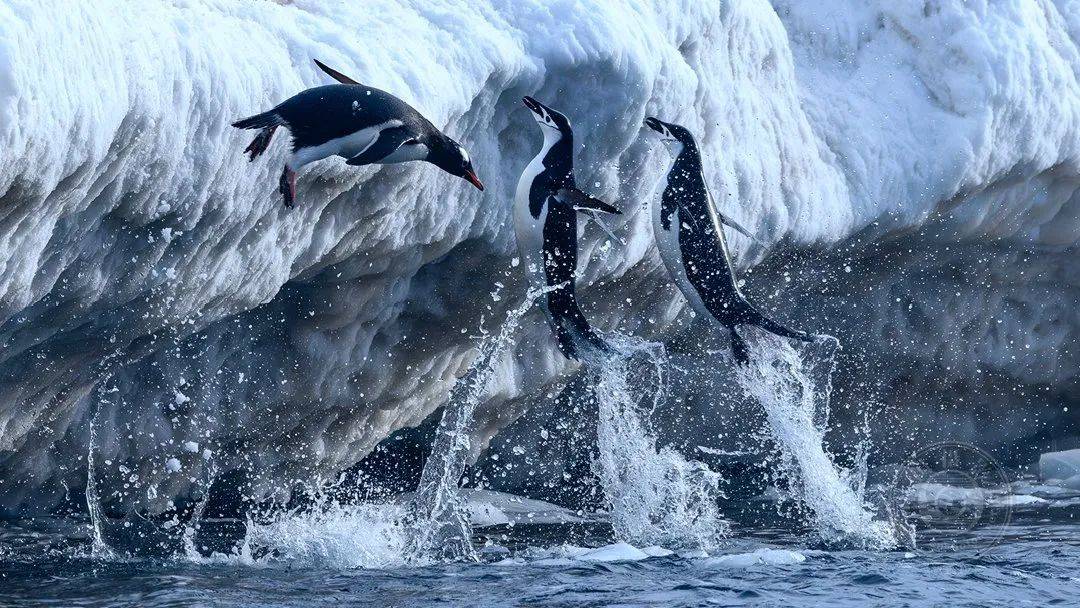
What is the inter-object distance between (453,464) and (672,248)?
1968mm

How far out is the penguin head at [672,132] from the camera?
6.59 metres

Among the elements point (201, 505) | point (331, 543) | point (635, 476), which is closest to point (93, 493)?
point (201, 505)

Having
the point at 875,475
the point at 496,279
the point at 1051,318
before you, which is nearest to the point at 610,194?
the point at 496,279

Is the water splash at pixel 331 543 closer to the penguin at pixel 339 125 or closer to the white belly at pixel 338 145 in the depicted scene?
the penguin at pixel 339 125

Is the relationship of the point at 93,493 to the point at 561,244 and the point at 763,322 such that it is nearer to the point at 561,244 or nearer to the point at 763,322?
the point at 561,244

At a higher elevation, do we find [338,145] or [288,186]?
[338,145]

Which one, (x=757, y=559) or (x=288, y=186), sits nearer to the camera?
(x=288, y=186)

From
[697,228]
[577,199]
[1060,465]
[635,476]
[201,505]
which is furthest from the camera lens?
[1060,465]

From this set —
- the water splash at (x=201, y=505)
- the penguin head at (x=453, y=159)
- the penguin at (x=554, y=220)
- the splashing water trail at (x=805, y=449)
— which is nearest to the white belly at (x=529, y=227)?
the penguin at (x=554, y=220)

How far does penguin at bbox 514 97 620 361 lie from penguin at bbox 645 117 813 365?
0.49m

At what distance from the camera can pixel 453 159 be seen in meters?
5.42

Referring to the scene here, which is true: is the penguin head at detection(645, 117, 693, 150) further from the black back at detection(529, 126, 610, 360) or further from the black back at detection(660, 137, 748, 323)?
the black back at detection(529, 126, 610, 360)

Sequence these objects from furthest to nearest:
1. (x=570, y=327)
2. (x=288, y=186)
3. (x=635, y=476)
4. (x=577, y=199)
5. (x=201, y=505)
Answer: (x=635, y=476) → (x=201, y=505) → (x=570, y=327) → (x=577, y=199) → (x=288, y=186)

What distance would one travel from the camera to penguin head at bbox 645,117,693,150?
6.59 meters
